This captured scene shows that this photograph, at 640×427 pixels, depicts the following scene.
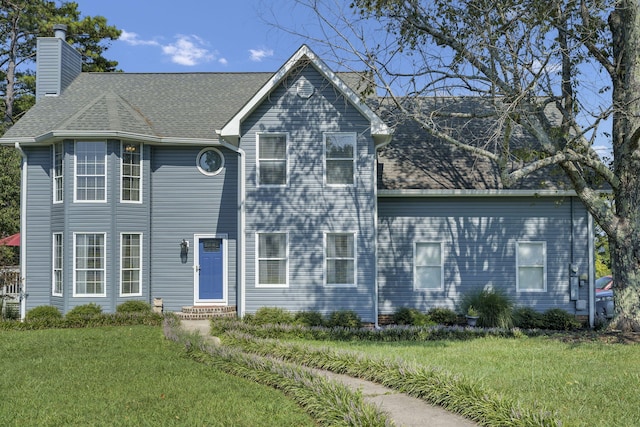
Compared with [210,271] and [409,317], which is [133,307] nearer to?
[210,271]

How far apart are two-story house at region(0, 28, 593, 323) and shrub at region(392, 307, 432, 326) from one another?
423 millimetres

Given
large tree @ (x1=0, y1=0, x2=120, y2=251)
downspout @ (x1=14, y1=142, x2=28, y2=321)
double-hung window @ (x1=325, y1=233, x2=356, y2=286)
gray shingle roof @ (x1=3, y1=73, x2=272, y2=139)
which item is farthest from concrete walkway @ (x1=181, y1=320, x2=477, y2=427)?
large tree @ (x1=0, y1=0, x2=120, y2=251)

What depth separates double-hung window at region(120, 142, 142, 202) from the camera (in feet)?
53.5

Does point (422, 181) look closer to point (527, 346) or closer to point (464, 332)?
point (464, 332)

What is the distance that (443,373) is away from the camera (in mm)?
7480

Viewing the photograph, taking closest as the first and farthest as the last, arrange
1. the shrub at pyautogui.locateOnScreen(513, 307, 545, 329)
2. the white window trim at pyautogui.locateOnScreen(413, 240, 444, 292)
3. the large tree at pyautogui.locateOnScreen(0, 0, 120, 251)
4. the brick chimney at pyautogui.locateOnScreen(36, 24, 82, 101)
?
the shrub at pyautogui.locateOnScreen(513, 307, 545, 329)
the white window trim at pyautogui.locateOnScreen(413, 240, 444, 292)
the brick chimney at pyautogui.locateOnScreen(36, 24, 82, 101)
the large tree at pyautogui.locateOnScreen(0, 0, 120, 251)

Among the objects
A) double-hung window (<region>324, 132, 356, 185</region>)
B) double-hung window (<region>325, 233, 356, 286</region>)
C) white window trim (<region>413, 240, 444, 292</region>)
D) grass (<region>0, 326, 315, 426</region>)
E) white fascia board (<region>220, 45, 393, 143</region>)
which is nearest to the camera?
grass (<region>0, 326, 315, 426</region>)

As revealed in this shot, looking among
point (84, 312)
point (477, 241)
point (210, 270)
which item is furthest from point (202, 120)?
point (477, 241)

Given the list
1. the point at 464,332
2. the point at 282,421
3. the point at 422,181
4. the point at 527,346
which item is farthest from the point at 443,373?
the point at 422,181

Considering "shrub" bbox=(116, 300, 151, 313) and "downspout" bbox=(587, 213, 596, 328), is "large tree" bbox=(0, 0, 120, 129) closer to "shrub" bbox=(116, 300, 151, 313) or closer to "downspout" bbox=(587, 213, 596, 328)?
"shrub" bbox=(116, 300, 151, 313)

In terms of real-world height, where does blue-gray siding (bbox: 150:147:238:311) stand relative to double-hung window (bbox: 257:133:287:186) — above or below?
below

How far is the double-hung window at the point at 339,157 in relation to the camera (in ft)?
50.1

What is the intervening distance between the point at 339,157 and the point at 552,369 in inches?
322

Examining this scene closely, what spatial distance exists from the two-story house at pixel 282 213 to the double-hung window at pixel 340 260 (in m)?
0.04
